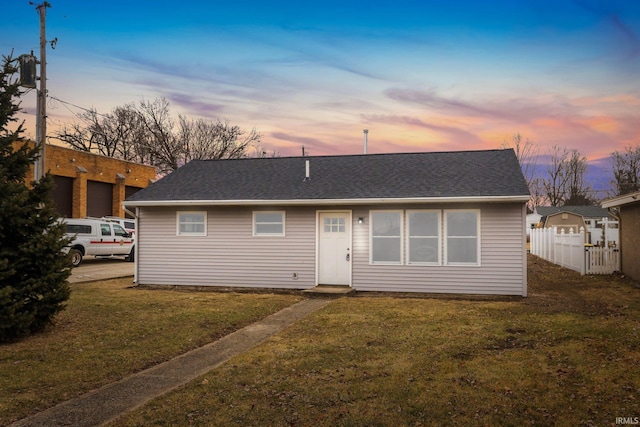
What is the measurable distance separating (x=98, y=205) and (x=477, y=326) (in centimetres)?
3216

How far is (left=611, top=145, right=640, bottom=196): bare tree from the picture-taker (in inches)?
2203

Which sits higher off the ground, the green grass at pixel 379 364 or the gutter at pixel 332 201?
the gutter at pixel 332 201

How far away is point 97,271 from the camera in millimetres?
21266

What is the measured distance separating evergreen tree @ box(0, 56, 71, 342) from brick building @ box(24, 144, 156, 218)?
22719mm

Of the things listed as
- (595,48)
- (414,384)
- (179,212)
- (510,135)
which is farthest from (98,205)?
(510,135)

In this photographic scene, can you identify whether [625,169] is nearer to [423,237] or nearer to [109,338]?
[423,237]

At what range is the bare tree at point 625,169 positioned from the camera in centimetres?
5597

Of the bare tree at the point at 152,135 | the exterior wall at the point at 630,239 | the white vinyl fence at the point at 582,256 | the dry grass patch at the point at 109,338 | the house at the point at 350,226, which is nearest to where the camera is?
the dry grass patch at the point at 109,338

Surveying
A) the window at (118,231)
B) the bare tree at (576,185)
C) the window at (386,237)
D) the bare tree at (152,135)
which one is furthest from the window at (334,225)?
the bare tree at (576,185)

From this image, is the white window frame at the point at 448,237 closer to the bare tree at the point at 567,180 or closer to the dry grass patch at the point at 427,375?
the dry grass patch at the point at 427,375

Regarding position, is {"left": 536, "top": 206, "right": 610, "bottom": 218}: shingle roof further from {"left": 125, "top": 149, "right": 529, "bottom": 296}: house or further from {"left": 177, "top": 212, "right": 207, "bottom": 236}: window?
{"left": 177, "top": 212, "right": 207, "bottom": 236}: window

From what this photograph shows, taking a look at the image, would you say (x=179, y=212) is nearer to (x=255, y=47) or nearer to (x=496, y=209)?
(x=255, y=47)

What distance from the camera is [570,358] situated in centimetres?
729

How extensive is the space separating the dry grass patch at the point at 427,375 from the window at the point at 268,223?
4.93 m
